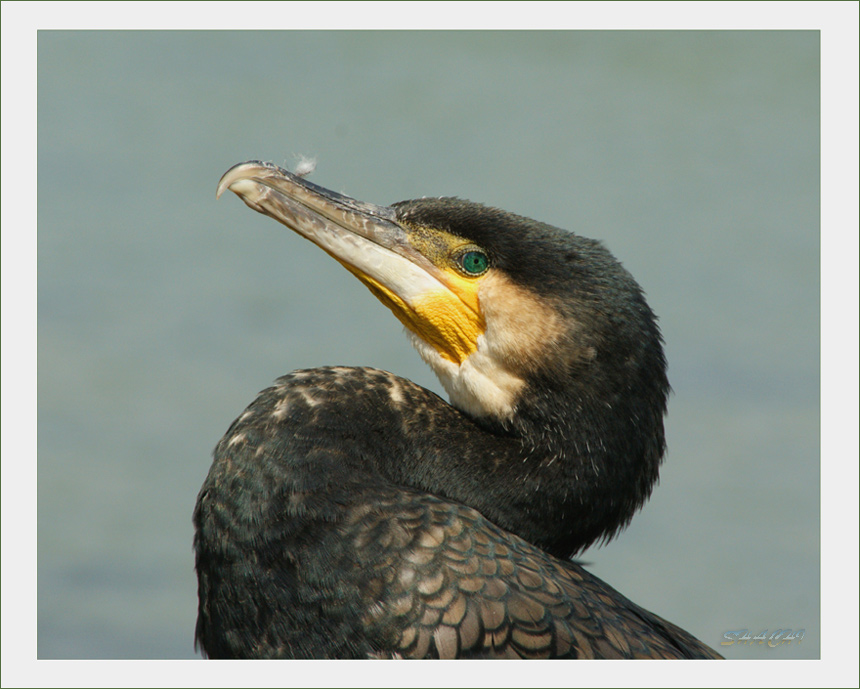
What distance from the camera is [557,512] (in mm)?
3795

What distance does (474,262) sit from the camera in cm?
396

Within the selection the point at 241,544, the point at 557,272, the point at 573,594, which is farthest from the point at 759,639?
the point at 241,544

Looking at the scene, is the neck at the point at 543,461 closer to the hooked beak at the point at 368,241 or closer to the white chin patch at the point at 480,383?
the white chin patch at the point at 480,383

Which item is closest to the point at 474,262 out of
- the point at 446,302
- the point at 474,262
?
the point at 474,262

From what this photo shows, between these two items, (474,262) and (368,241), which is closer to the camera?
(474,262)

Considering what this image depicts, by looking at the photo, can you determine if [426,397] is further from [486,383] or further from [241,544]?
[241,544]

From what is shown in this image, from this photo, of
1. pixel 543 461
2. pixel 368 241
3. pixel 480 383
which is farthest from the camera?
pixel 368 241

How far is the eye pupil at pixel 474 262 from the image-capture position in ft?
12.9

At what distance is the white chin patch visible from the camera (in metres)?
3.83

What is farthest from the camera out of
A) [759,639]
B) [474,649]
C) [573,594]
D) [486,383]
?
[759,639]

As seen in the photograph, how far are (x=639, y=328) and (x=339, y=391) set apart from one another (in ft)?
3.67

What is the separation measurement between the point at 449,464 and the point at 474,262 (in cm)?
79

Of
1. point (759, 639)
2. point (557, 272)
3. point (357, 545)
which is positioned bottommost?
point (759, 639)

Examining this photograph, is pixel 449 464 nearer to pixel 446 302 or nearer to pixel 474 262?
pixel 446 302
